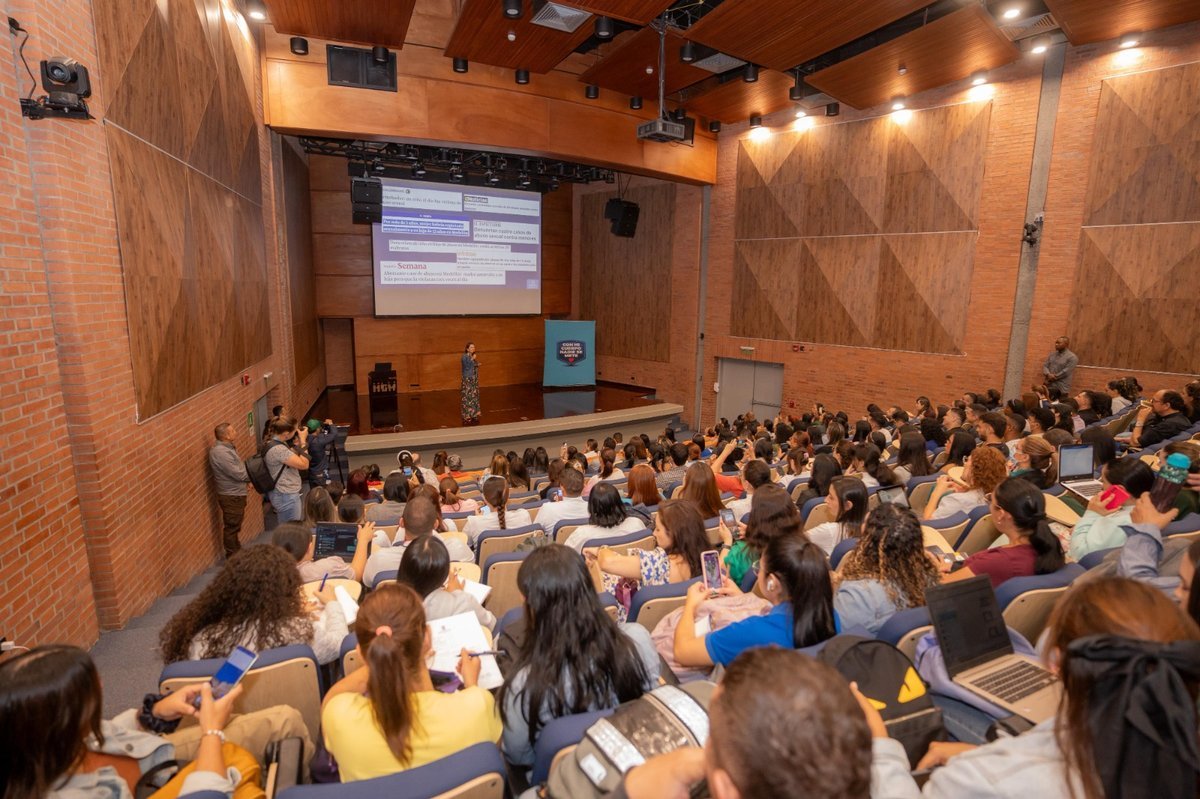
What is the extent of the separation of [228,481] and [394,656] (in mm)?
5083

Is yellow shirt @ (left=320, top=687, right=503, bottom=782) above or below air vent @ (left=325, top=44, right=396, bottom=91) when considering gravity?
below

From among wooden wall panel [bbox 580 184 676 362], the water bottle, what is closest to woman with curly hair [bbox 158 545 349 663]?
the water bottle

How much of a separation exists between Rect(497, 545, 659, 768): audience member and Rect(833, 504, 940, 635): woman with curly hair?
3.33ft

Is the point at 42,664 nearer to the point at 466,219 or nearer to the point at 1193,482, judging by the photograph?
the point at 1193,482

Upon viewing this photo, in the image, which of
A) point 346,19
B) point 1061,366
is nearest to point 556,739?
point 346,19

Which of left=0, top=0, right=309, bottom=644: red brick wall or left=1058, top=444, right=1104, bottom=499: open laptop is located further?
left=1058, top=444, right=1104, bottom=499: open laptop

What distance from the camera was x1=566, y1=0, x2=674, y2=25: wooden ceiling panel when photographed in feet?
22.8

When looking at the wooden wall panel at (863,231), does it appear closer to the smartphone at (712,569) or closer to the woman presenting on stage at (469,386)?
the woman presenting on stage at (469,386)

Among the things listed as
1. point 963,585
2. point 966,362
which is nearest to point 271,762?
point 963,585

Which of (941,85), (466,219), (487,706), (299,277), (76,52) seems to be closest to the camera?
(487,706)

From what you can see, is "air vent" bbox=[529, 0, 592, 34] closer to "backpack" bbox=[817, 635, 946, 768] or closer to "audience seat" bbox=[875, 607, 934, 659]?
"audience seat" bbox=[875, 607, 934, 659]

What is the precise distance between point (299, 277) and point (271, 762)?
38.0 ft

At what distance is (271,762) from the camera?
5.86 feet

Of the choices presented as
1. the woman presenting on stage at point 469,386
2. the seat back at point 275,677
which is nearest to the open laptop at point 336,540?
the seat back at point 275,677
